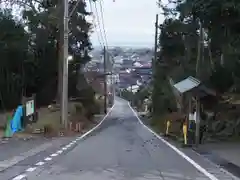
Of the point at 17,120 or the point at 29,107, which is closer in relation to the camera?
the point at 17,120

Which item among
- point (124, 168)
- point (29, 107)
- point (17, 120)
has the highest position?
point (29, 107)

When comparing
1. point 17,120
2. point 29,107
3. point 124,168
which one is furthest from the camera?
point 29,107

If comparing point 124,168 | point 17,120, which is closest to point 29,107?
point 17,120

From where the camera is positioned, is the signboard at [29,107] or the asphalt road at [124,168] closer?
the asphalt road at [124,168]

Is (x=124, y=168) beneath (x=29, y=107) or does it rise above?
beneath

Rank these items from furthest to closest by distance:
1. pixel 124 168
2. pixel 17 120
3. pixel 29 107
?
pixel 29 107, pixel 17 120, pixel 124 168

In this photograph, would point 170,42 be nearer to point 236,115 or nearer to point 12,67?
point 12,67

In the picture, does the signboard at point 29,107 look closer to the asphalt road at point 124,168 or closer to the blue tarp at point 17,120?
the blue tarp at point 17,120

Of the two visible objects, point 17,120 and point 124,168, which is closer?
point 124,168

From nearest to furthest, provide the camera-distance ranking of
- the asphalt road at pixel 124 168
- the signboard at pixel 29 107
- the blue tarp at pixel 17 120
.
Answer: the asphalt road at pixel 124 168 < the blue tarp at pixel 17 120 < the signboard at pixel 29 107

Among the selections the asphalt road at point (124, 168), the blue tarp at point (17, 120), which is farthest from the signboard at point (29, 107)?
the asphalt road at point (124, 168)

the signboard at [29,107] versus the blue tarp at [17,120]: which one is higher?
the signboard at [29,107]

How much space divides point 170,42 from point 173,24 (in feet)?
22.0

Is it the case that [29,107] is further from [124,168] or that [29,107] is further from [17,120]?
[124,168]
